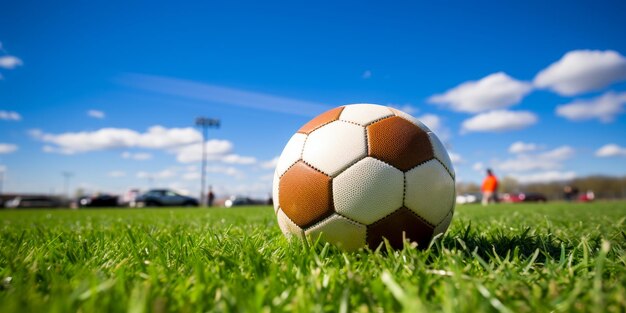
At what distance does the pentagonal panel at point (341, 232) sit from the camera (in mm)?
2379

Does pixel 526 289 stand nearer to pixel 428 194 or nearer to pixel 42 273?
pixel 428 194

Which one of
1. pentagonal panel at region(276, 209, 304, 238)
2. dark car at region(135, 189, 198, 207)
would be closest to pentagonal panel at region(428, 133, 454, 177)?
pentagonal panel at region(276, 209, 304, 238)

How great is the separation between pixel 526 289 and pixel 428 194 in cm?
97

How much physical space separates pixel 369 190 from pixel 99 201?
141 ft

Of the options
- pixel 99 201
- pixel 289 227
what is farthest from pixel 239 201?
pixel 289 227

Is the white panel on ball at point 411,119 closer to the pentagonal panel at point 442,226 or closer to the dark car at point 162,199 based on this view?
the pentagonal panel at point 442,226

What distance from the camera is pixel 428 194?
2.46 meters

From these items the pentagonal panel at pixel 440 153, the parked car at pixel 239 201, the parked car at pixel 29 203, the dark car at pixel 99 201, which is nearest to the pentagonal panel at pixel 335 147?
the pentagonal panel at pixel 440 153

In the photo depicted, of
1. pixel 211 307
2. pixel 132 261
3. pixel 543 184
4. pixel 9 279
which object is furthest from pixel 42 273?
pixel 543 184

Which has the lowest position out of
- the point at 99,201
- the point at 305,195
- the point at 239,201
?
the point at 305,195

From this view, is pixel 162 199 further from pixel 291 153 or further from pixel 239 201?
pixel 291 153

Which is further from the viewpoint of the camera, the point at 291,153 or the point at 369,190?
the point at 291,153

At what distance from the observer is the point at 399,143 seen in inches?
97.0

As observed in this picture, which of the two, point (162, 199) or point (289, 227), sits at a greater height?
point (162, 199)
